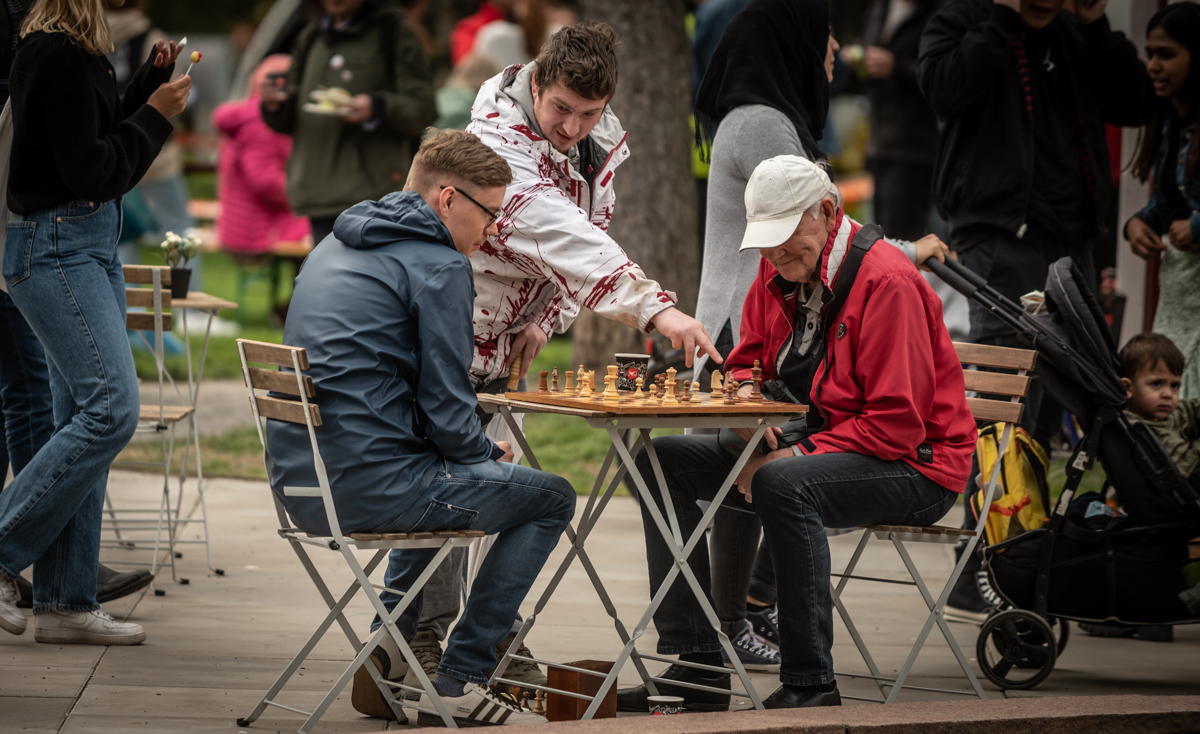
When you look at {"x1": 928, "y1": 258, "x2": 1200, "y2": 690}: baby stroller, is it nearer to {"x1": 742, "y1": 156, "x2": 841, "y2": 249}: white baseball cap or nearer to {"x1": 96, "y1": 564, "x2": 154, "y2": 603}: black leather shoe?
{"x1": 742, "y1": 156, "x2": 841, "y2": 249}: white baseball cap

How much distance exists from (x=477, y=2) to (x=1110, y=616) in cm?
1909

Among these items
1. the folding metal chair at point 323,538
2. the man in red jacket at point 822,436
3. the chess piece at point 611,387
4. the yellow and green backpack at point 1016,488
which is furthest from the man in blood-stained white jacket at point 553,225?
the yellow and green backpack at point 1016,488

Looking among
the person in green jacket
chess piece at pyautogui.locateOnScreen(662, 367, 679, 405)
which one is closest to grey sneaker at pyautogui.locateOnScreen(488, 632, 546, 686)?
chess piece at pyautogui.locateOnScreen(662, 367, 679, 405)

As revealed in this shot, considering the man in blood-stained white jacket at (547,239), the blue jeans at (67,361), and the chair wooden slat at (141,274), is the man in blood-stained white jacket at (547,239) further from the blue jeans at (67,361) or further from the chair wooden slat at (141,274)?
the chair wooden slat at (141,274)

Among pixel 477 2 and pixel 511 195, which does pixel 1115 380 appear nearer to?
pixel 511 195

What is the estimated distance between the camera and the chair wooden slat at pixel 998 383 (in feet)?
14.0

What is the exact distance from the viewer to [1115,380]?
438 centimetres

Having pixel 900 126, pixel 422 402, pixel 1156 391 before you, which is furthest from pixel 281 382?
pixel 900 126

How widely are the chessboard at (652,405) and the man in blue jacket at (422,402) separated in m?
0.21

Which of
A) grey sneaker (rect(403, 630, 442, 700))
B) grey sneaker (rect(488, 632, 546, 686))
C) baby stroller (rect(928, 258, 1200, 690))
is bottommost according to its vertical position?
grey sneaker (rect(488, 632, 546, 686))

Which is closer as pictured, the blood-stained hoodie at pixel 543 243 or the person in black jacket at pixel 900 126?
the blood-stained hoodie at pixel 543 243

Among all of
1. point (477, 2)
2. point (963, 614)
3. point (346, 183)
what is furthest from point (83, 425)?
point (477, 2)

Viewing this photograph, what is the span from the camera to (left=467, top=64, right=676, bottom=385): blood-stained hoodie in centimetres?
378

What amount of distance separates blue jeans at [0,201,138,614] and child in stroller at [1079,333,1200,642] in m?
3.40
